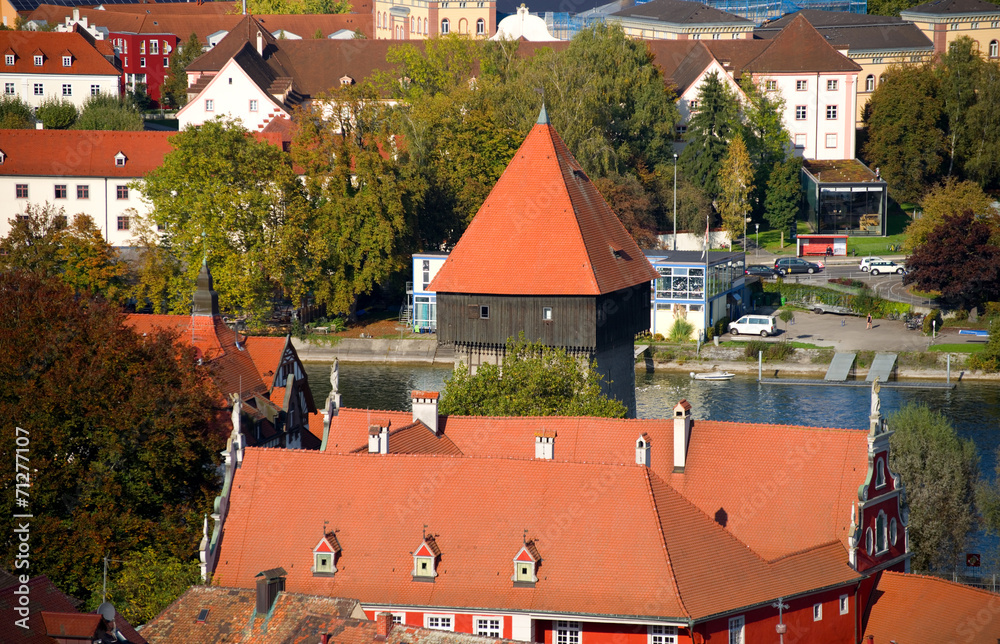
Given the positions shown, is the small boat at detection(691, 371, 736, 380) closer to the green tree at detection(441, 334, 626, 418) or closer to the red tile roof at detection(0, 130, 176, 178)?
the green tree at detection(441, 334, 626, 418)

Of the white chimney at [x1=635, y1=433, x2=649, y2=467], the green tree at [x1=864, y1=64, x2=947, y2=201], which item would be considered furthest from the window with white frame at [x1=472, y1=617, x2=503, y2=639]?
the green tree at [x1=864, y1=64, x2=947, y2=201]

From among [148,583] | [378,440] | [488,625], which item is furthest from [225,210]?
[488,625]

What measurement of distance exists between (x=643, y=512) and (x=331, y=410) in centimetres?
867

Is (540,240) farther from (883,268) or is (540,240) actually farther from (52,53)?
(52,53)

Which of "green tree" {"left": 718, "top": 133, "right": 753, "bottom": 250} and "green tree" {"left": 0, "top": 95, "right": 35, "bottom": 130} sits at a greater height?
"green tree" {"left": 0, "top": 95, "right": 35, "bottom": 130}

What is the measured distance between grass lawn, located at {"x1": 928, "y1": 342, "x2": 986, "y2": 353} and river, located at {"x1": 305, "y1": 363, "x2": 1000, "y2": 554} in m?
1.99

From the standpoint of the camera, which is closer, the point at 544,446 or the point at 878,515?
the point at 878,515

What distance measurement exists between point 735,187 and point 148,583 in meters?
52.2

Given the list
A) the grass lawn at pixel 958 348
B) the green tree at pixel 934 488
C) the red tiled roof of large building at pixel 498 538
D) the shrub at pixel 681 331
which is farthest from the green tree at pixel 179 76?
the red tiled roof of large building at pixel 498 538

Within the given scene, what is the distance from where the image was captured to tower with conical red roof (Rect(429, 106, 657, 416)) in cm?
4406

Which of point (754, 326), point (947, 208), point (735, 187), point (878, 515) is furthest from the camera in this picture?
point (735, 187)

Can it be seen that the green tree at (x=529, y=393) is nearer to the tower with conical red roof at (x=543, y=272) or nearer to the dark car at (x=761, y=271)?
the tower with conical red roof at (x=543, y=272)

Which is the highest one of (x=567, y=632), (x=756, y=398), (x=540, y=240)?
(x=540, y=240)

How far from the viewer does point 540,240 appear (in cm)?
4447
